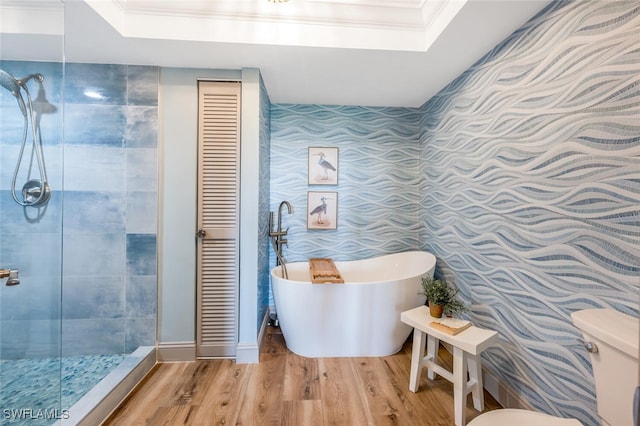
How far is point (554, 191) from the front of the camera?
1.30 m

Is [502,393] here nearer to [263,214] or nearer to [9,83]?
[263,214]

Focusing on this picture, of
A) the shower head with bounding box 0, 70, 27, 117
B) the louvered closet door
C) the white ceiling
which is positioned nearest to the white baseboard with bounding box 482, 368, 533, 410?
the louvered closet door

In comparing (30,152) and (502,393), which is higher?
(30,152)

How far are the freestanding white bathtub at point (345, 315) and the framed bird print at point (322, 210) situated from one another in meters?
0.90

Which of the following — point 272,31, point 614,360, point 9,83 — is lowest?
point 614,360

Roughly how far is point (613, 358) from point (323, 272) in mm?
1663

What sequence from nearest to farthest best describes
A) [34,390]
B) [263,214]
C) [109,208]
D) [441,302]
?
[34,390], [441,302], [109,208], [263,214]

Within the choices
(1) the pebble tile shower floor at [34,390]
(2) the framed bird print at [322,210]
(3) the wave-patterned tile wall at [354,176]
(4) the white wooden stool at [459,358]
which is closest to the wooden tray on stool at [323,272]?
(3) the wave-patterned tile wall at [354,176]

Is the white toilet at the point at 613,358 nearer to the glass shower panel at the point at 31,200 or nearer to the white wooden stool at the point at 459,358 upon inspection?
the white wooden stool at the point at 459,358

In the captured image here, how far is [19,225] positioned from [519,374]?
308 cm

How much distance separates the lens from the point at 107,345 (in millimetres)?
1986

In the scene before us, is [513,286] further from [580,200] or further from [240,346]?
[240,346]

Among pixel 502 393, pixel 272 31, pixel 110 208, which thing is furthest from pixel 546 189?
pixel 110 208

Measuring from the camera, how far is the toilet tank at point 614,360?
31.7 inches
